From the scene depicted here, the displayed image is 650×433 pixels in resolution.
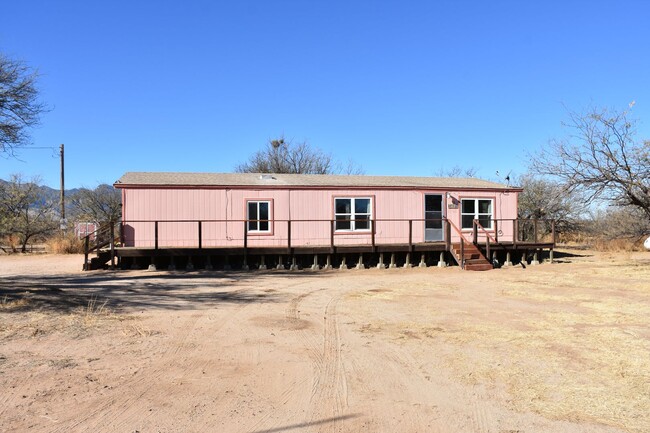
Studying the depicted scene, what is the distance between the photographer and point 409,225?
56.8 ft

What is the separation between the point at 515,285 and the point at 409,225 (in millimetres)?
5393

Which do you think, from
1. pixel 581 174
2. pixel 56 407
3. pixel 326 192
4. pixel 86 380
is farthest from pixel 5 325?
pixel 581 174

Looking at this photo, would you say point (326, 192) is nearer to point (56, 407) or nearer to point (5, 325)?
point (5, 325)

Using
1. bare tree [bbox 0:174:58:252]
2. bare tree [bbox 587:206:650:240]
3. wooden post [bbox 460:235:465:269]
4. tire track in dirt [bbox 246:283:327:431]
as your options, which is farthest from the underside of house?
bare tree [bbox 0:174:58:252]

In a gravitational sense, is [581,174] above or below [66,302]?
above

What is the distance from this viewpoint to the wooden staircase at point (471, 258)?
53.6 ft

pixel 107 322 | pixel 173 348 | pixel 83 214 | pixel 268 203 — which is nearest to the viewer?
pixel 173 348

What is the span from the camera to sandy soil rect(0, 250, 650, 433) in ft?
12.9

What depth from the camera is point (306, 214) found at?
17.5 metres

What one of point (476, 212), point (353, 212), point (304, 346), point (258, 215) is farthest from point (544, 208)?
point (304, 346)

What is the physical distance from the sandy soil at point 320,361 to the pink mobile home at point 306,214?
5.81 metres

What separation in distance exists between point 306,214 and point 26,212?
1737 cm

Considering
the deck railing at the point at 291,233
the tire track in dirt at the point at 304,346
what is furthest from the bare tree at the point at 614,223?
the tire track in dirt at the point at 304,346

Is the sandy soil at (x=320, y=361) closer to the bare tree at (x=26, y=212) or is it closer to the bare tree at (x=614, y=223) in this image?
the bare tree at (x=614, y=223)
